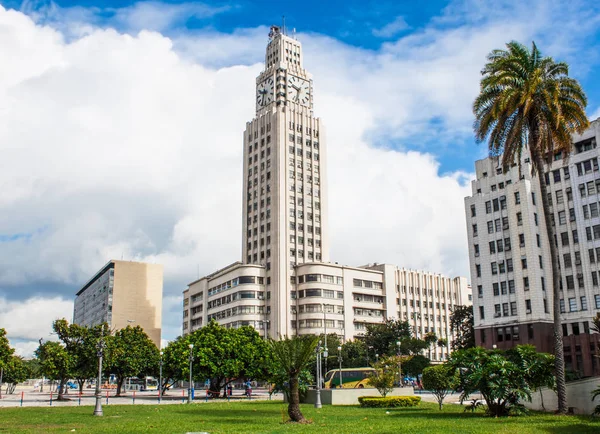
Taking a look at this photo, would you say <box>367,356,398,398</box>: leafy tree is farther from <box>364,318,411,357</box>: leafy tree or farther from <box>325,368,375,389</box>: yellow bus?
<box>364,318,411,357</box>: leafy tree

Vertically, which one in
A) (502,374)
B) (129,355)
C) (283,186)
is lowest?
(502,374)

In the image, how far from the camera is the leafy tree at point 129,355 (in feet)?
230

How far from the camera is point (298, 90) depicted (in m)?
136

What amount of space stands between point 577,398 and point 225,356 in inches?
1660

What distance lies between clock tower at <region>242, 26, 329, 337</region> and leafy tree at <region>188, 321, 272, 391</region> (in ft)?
143

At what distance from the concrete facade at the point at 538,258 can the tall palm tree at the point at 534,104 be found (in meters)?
42.4

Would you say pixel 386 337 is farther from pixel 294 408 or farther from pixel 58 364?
pixel 294 408

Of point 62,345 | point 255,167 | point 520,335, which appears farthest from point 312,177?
point 62,345

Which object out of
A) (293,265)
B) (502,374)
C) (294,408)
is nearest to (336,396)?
(294,408)

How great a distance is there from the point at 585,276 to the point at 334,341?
40295mm

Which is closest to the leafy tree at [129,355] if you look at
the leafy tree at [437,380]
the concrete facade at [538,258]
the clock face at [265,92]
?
the leafy tree at [437,380]

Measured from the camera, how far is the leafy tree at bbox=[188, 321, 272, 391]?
65.5 metres

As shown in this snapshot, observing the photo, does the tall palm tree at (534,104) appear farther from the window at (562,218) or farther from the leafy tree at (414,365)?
the leafy tree at (414,365)

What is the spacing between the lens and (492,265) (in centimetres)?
8644
